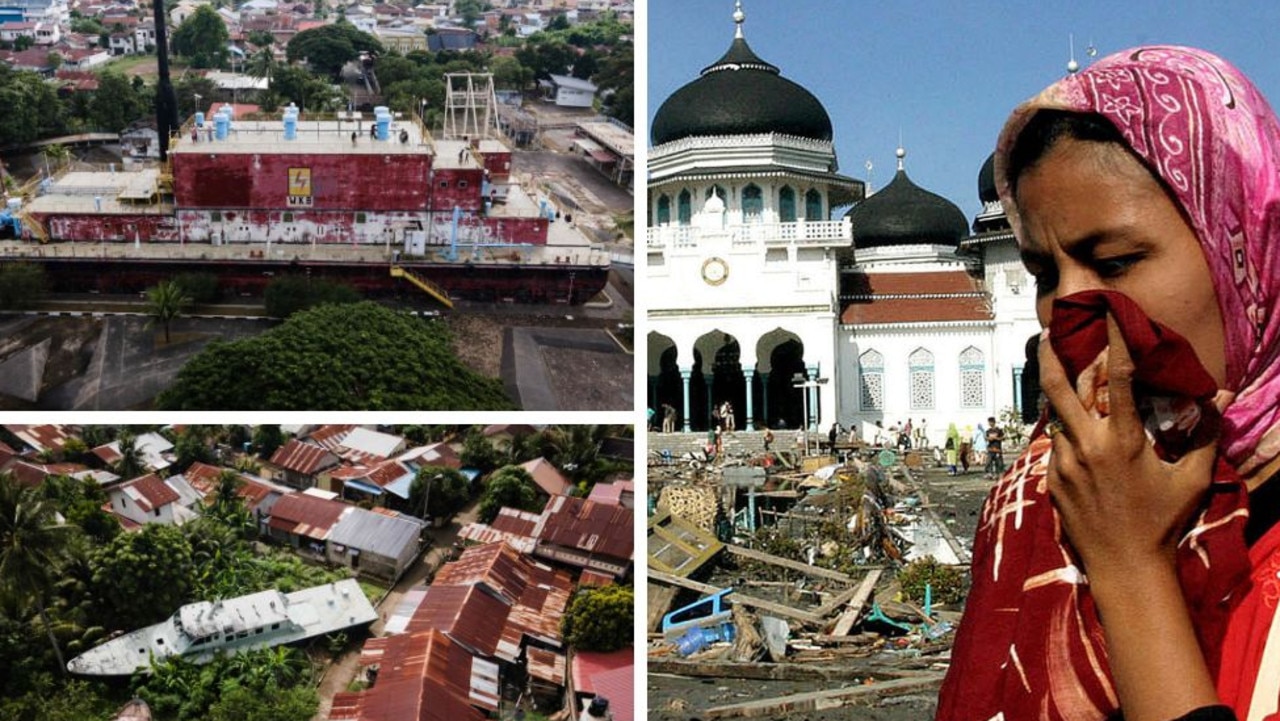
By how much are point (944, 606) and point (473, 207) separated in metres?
4.79

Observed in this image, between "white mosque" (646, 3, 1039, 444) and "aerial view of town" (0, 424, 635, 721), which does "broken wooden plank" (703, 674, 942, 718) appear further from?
"white mosque" (646, 3, 1039, 444)

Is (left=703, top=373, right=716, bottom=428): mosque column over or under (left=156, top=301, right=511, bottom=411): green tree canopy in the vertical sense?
under

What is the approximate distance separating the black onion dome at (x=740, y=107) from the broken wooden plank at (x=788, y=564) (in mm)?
11022

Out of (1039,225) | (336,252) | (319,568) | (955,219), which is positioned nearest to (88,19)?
(336,252)

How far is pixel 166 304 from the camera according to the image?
1144cm

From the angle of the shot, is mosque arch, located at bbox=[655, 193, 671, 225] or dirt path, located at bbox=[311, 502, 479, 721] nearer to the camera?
dirt path, located at bbox=[311, 502, 479, 721]

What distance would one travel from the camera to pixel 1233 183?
1.01 m

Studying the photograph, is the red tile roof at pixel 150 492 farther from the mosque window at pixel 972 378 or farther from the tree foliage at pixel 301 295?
the mosque window at pixel 972 378

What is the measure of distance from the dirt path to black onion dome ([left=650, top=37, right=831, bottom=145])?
43.8 feet

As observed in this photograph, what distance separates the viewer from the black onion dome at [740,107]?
71.9ft

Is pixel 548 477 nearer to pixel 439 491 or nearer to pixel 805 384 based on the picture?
pixel 439 491

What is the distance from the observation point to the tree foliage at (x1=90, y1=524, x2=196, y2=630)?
9.33 m

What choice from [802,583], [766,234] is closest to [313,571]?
[802,583]

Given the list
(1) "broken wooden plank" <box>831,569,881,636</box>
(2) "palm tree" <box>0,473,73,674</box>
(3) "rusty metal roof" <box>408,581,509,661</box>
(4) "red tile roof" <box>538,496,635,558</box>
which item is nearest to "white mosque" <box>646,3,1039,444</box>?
(1) "broken wooden plank" <box>831,569,881,636</box>
